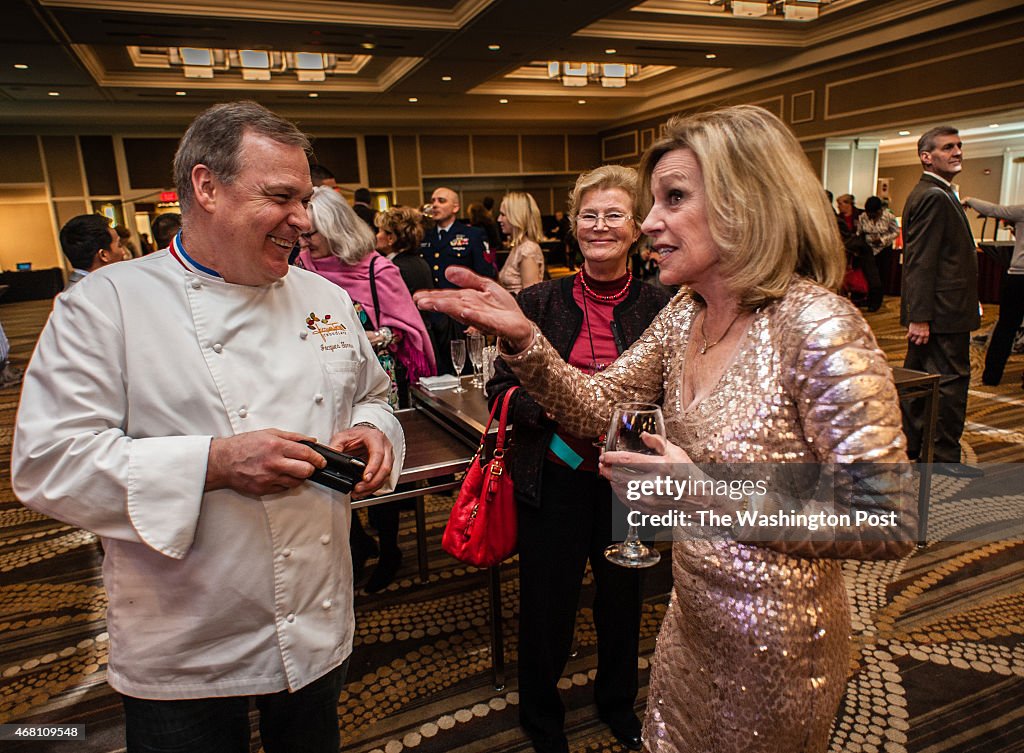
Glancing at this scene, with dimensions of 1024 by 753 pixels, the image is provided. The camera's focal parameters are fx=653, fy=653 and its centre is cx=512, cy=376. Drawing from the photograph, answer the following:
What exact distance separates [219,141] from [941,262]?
3.81 m

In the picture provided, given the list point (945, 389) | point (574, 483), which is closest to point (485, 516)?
point (574, 483)

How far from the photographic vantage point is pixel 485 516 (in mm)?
1819

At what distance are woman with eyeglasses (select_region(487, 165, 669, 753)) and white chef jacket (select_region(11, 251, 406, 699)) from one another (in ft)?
2.14

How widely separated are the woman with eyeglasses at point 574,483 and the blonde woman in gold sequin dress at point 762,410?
0.61 m

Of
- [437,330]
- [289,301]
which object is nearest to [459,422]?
[289,301]

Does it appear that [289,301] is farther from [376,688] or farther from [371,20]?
[371,20]

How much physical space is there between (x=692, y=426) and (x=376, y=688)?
174 cm

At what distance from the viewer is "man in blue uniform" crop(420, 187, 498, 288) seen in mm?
5160

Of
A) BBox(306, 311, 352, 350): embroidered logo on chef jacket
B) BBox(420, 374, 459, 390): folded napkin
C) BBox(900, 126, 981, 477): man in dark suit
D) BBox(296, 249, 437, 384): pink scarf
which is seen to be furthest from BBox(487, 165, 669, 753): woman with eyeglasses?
BBox(900, 126, 981, 477): man in dark suit

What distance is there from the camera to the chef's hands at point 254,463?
105 cm

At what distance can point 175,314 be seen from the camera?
1.14 meters

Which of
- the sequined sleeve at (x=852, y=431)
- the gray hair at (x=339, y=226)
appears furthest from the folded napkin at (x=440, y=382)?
the sequined sleeve at (x=852, y=431)

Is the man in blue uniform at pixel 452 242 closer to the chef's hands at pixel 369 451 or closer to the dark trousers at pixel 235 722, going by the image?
the chef's hands at pixel 369 451
